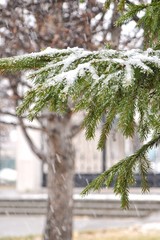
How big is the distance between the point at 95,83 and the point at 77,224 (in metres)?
10.8

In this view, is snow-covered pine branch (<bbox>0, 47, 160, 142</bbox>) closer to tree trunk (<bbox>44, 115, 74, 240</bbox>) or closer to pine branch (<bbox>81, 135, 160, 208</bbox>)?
pine branch (<bbox>81, 135, 160, 208</bbox>)

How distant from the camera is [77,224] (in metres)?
12.2

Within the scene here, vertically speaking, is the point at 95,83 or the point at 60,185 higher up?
the point at 95,83

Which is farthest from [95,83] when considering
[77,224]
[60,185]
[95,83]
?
[77,224]

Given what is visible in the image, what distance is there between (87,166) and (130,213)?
346 inches

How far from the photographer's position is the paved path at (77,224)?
11219 mm

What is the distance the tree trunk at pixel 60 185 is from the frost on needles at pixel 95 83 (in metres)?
5.66

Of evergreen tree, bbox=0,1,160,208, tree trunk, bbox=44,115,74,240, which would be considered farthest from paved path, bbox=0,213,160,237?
evergreen tree, bbox=0,1,160,208

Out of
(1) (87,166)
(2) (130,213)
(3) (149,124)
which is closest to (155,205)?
(2) (130,213)

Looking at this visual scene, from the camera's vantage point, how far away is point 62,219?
25.8 ft

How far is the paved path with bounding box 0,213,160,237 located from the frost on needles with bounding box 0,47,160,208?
9196 mm

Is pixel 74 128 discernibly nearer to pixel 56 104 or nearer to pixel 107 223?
pixel 107 223

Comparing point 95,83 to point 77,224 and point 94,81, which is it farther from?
point 77,224

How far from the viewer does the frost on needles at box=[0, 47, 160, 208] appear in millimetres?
1976
